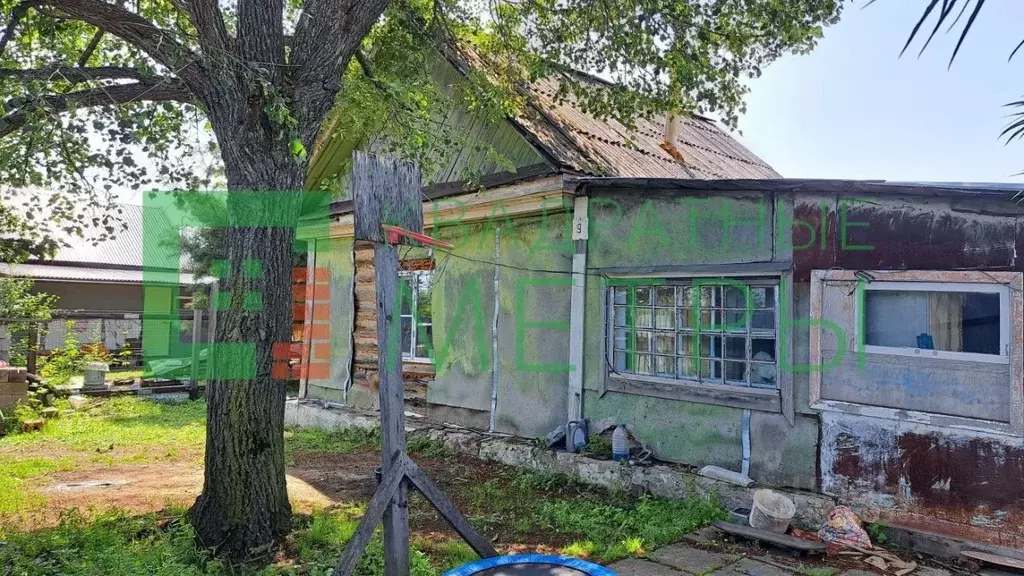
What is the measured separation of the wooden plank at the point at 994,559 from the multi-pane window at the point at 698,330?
6.24 feet

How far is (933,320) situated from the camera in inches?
202

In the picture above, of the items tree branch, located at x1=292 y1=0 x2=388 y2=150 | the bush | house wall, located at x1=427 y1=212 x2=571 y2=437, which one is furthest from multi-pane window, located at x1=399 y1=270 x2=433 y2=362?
the bush

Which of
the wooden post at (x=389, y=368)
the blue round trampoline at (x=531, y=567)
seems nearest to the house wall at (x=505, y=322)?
the wooden post at (x=389, y=368)

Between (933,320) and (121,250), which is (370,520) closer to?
(933,320)

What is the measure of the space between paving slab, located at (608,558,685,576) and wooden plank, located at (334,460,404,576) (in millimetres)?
1836

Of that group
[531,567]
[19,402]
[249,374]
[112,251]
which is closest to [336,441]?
[249,374]

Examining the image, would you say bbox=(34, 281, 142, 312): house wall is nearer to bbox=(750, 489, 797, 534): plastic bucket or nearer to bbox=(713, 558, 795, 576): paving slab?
bbox=(750, 489, 797, 534): plastic bucket

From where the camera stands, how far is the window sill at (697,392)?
6016 millimetres

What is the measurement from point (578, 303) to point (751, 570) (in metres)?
3.48

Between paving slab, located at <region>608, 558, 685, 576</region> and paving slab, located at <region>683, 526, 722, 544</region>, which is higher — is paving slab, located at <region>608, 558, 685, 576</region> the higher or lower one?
the lower one

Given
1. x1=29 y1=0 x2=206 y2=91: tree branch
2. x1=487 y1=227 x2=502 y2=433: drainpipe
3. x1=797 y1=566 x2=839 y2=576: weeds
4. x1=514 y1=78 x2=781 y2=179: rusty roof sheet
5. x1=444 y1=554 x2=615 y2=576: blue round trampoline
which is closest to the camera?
x1=444 y1=554 x2=615 y2=576: blue round trampoline

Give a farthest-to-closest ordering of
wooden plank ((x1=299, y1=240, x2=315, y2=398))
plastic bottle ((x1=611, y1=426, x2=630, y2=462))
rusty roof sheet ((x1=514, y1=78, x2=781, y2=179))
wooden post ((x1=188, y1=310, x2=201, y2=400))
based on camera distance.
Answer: wooden post ((x1=188, y1=310, x2=201, y2=400)), wooden plank ((x1=299, y1=240, x2=315, y2=398)), rusty roof sheet ((x1=514, y1=78, x2=781, y2=179)), plastic bottle ((x1=611, y1=426, x2=630, y2=462))

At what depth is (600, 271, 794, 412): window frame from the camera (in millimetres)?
5891

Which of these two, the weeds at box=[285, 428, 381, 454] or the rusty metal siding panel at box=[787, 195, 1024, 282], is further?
the weeds at box=[285, 428, 381, 454]
